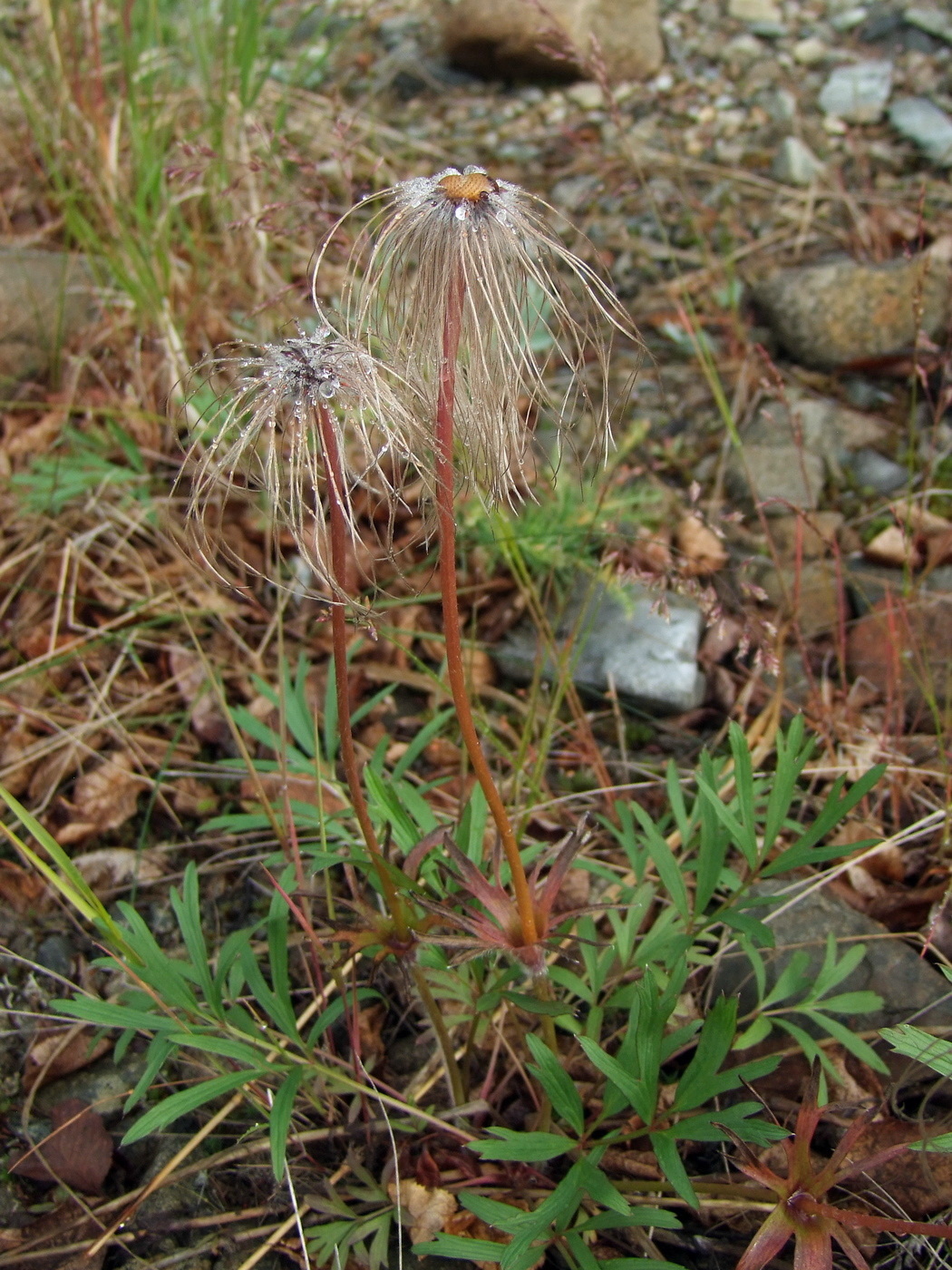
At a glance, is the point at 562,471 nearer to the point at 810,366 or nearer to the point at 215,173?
the point at 810,366

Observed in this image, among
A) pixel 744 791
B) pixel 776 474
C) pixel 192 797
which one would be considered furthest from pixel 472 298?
pixel 776 474

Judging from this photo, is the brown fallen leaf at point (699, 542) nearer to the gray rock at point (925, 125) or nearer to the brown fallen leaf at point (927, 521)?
the brown fallen leaf at point (927, 521)

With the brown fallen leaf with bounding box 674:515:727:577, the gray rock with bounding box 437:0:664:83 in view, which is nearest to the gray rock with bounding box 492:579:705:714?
the brown fallen leaf with bounding box 674:515:727:577

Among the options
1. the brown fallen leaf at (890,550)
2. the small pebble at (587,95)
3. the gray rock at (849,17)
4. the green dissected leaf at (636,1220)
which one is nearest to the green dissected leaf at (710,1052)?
the green dissected leaf at (636,1220)

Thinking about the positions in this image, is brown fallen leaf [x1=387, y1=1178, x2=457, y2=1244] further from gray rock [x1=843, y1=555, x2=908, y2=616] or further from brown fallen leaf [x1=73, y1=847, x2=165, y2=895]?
gray rock [x1=843, y1=555, x2=908, y2=616]

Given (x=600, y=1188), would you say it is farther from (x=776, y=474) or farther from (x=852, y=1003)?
(x=776, y=474)

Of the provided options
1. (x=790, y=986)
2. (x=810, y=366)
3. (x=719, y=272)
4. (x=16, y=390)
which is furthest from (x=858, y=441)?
(x=16, y=390)
